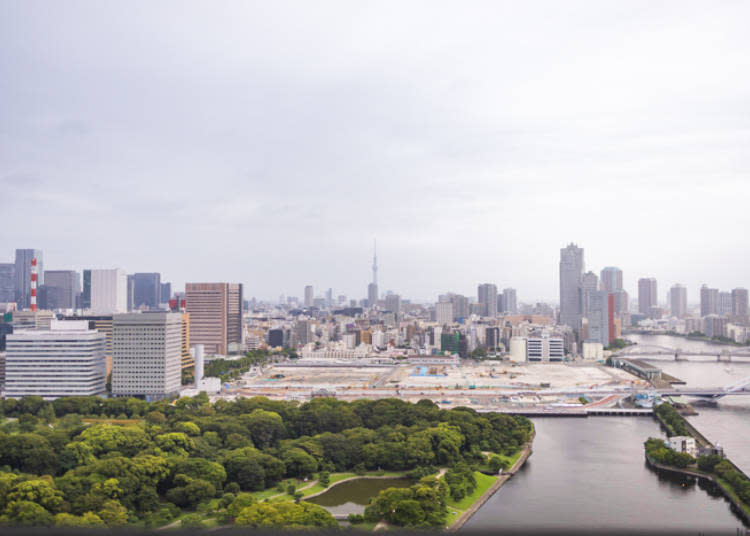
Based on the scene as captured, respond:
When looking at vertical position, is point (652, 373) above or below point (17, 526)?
below

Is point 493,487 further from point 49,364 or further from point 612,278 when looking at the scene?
point 612,278

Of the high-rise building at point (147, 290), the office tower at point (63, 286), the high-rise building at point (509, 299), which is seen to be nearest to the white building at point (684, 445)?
the office tower at point (63, 286)

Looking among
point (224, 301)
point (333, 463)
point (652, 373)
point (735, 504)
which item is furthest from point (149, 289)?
point (735, 504)

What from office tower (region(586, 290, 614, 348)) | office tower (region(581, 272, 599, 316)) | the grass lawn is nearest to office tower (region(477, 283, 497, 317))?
office tower (region(581, 272, 599, 316))

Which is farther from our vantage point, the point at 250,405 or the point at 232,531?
the point at 250,405

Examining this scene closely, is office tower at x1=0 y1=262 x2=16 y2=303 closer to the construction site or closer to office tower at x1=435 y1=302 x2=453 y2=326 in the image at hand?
the construction site

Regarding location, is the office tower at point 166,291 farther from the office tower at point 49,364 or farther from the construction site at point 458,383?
the office tower at point 49,364

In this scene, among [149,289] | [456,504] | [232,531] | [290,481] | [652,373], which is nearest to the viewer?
[232,531]

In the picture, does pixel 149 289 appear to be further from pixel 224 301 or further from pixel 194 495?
pixel 194 495

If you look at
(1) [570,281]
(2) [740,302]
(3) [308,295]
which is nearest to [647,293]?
(2) [740,302]
